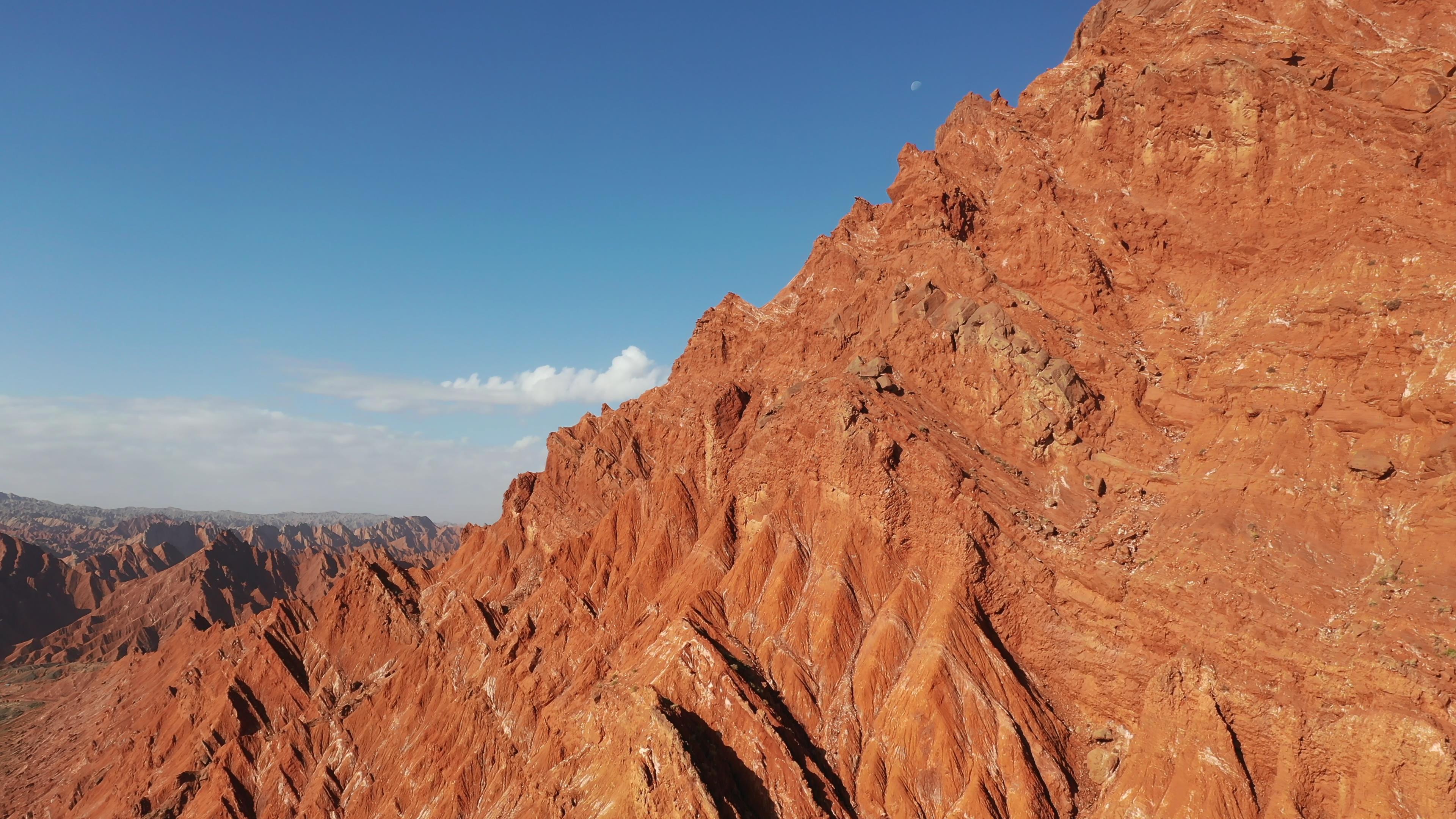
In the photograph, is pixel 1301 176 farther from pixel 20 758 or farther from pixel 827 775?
pixel 20 758

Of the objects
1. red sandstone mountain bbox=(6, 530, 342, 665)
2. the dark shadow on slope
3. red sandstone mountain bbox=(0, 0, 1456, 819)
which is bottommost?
red sandstone mountain bbox=(6, 530, 342, 665)

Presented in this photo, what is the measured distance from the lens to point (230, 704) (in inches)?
2329

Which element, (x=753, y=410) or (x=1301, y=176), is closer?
(x=1301, y=176)

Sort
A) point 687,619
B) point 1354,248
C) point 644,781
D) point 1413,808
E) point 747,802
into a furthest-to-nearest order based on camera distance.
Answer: point 687,619 → point 1354,248 → point 747,802 → point 644,781 → point 1413,808

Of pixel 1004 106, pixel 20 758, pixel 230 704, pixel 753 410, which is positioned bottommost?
pixel 20 758

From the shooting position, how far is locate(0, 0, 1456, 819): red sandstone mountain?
95.2 feet

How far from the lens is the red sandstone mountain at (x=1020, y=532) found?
29031mm

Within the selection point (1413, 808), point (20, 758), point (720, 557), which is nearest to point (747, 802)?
point (720, 557)

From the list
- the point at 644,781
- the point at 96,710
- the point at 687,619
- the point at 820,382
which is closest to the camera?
the point at 644,781

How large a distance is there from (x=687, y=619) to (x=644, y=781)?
11.7 m

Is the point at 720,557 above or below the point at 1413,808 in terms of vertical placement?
above

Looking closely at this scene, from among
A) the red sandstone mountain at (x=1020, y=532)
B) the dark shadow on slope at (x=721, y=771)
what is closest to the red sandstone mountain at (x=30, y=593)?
the red sandstone mountain at (x=1020, y=532)

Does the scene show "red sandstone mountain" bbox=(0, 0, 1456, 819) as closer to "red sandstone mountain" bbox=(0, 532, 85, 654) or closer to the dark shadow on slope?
the dark shadow on slope

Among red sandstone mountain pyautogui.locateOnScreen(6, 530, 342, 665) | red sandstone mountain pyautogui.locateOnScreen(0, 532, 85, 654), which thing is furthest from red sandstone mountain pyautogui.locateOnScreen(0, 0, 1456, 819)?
red sandstone mountain pyautogui.locateOnScreen(0, 532, 85, 654)
